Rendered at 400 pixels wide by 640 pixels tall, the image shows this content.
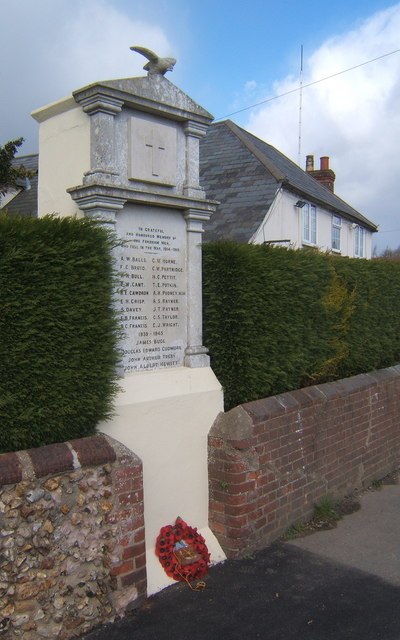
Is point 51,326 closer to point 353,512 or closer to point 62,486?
point 62,486

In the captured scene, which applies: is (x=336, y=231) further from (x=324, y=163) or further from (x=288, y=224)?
(x=324, y=163)

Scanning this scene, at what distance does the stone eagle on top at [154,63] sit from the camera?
4.41 m

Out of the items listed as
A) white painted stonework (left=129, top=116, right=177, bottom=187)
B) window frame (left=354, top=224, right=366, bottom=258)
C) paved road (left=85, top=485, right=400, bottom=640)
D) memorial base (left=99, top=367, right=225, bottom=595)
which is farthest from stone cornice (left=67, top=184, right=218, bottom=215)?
window frame (left=354, top=224, right=366, bottom=258)

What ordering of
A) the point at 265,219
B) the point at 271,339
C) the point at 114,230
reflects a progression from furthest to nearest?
the point at 265,219 < the point at 271,339 < the point at 114,230

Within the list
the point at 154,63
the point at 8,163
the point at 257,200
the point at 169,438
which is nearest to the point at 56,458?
the point at 169,438

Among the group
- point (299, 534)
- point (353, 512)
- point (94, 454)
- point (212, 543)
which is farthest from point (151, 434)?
point (353, 512)

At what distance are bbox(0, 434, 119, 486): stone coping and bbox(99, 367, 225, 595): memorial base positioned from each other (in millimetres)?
274

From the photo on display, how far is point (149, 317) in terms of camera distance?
4.43m

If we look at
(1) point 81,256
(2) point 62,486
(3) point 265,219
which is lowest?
(2) point 62,486

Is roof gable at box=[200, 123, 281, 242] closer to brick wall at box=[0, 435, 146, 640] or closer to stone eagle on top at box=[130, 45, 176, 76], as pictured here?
stone eagle on top at box=[130, 45, 176, 76]

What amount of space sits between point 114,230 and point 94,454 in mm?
1513

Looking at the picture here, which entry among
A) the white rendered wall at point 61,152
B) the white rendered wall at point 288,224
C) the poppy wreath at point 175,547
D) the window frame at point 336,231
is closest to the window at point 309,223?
the white rendered wall at point 288,224

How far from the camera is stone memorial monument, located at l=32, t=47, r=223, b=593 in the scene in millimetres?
4094

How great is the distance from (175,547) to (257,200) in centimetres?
1068
